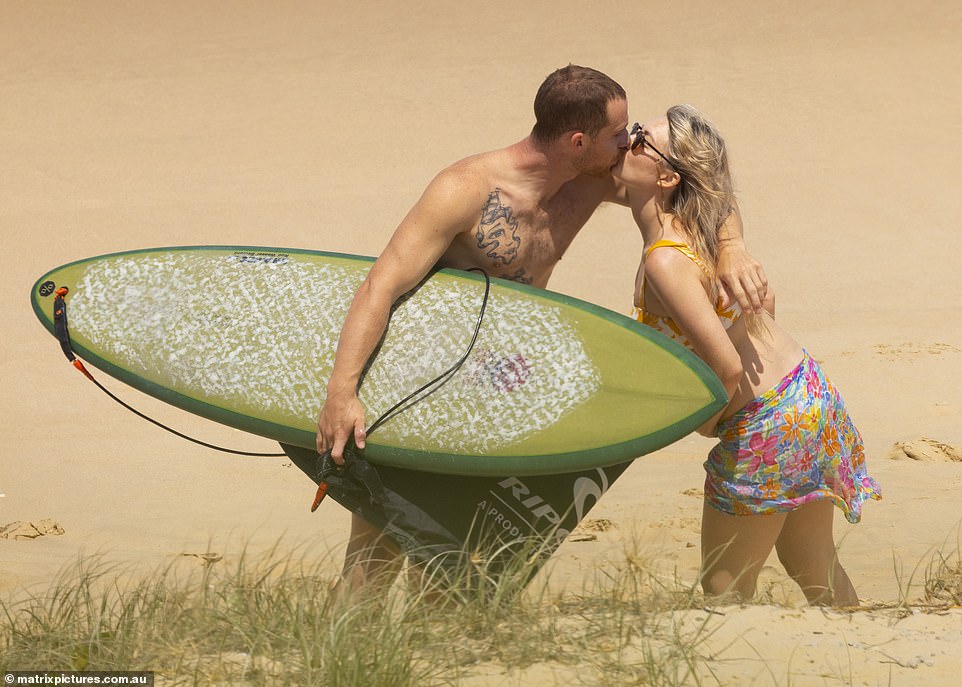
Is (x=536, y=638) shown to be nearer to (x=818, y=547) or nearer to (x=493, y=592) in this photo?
(x=493, y=592)

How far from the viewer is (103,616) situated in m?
2.55

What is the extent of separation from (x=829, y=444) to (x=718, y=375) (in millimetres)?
399

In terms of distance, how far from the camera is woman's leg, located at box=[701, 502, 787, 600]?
9.92 feet

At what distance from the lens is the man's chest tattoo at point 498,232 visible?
3066 millimetres

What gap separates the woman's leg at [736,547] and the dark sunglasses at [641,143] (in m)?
0.92

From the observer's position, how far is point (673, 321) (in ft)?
10.1

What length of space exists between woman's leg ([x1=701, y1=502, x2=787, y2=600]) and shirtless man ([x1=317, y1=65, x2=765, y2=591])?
0.57 meters

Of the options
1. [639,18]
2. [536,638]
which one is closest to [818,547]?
[536,638]

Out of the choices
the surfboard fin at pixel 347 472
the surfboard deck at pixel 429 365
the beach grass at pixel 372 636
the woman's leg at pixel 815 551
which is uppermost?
the surfboard deck at pixel 429 365

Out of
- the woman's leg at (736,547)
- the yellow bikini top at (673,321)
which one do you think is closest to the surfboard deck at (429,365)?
the yellow bikini top at (673,321)

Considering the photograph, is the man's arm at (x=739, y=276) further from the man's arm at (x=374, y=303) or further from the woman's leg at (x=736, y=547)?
the man's arm at (x=374, y=303)

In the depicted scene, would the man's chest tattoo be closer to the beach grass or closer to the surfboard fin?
the surfboard fin

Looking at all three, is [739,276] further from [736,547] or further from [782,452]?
[736,547]

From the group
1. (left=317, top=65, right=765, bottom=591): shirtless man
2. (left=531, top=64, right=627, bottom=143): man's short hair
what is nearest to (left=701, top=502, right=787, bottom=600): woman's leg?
(left=317, top=65, right=765, bottom=591): shirtless man
